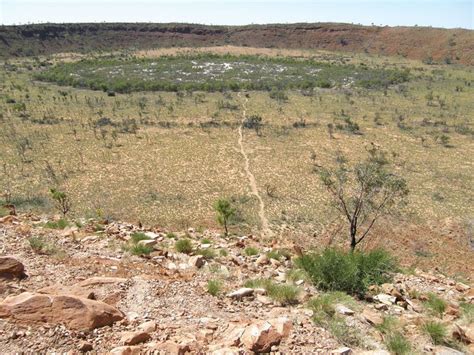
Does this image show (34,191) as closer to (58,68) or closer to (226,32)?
(58,68)

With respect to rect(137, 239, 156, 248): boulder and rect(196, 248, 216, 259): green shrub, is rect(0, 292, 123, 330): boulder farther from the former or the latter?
rect(196, 248, 216, 259): green shrub

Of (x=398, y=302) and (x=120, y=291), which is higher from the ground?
(x=120, y=291)

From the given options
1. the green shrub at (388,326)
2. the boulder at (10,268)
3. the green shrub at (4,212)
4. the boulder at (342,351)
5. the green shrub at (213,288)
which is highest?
the boulder at (10,268)

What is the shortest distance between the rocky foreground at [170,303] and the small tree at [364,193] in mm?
4566

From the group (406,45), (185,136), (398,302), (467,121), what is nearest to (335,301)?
(398,302)

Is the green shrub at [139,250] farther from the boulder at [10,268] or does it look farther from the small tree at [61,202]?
the small tree at [61,202]

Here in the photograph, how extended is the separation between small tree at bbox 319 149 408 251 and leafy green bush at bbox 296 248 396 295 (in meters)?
3.58

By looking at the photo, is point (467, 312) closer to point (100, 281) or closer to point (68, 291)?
point (100, 281)

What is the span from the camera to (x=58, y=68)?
55.8 meters

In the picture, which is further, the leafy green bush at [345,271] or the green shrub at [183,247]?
the green shrub at [183,247]

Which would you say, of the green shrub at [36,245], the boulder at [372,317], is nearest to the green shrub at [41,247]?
the green shrub at [36,245]

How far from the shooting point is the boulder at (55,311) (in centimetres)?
556

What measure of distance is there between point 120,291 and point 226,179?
53.3 ft

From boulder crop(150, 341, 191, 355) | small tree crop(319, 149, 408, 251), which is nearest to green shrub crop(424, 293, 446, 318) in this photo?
small tree crop(319, 149, 408, 251)
